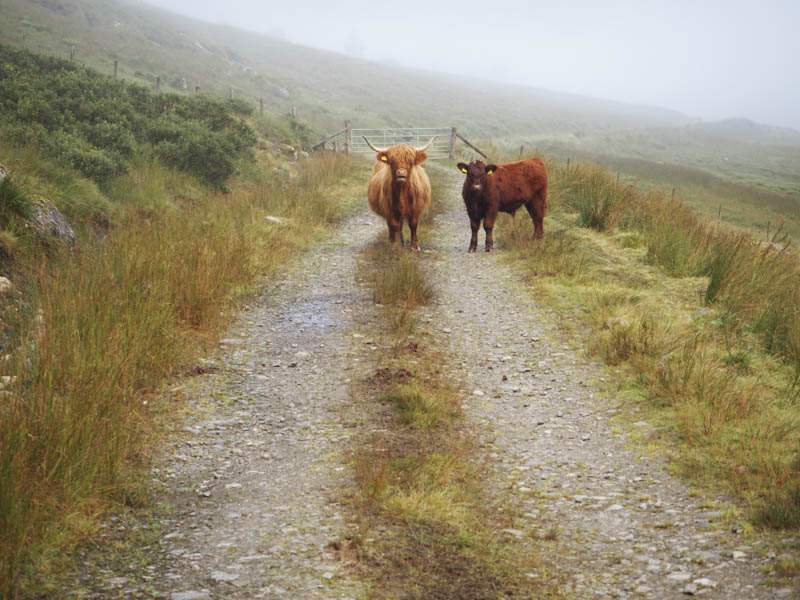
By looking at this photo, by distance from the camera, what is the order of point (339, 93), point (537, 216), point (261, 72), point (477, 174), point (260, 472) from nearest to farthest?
point (260, 472)
point (477, 174)
point (537, 216)
point (261, 72)
point (339, 93)

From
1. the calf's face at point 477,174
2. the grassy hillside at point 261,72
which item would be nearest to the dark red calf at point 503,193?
the calf's face at point 477,174

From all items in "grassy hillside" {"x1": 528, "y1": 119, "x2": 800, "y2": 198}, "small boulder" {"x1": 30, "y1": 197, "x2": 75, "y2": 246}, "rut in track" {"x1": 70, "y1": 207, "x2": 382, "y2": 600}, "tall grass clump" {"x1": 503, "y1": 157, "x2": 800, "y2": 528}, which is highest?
"grassy hillside" {"x1": 528, "y1": 119, "x2": 800, "y2": 198}

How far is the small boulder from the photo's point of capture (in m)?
7.30

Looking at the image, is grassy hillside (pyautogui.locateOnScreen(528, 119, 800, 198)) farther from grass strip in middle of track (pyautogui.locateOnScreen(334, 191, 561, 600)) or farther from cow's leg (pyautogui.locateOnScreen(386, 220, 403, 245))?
grass strip in middle of track (pyautogui.locateOnScreen(334, 191, 561, 600))

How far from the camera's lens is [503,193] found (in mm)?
10859

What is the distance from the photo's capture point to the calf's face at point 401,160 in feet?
32.7

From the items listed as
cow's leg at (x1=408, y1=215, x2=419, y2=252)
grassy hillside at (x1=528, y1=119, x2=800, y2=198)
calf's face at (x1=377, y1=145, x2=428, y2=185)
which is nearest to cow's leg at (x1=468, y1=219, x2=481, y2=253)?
cow's leg at (x1=408, y1=215, x2=419, y2=252)

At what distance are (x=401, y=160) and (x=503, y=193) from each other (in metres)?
1.92

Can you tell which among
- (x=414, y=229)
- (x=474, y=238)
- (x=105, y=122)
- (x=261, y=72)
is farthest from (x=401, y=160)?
(x=261, y=72)

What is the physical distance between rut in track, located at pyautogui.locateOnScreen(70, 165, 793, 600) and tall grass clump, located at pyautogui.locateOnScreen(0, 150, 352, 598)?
0.78ft

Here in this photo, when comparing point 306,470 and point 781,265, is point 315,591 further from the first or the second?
point 781,265

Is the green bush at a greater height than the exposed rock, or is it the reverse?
the green bush

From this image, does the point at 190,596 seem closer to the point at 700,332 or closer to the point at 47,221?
the point at 700,332

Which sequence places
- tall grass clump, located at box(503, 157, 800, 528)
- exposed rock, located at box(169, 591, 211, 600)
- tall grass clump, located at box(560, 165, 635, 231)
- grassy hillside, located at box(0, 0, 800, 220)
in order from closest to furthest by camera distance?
exposed rock, located at box(169, 591, 211, 600), tall grass clump, located at box(503, 157, 800, 528), tall grass clump, located at box(560, 165, 635, 231), grassy hillside, located at box(0, 0, 800, 220)
